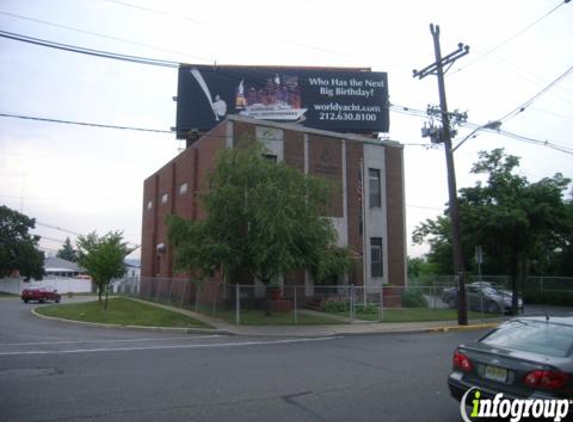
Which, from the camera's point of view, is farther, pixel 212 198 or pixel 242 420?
pixel 212 198

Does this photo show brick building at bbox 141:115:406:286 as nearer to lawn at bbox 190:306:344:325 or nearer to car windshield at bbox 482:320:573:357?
lawn at bbox 190:306:344:325

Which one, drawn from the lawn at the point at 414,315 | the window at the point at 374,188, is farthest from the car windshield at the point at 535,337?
the window at the point at 374,188

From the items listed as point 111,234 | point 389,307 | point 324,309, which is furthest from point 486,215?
point 111,234

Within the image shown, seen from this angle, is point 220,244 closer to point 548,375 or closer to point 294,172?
point 294,172

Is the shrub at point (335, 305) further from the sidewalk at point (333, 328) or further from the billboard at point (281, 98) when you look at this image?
the billboard at point (281, 98)

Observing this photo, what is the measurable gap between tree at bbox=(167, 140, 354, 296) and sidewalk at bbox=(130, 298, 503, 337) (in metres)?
2.20

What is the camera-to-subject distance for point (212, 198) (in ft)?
70.8

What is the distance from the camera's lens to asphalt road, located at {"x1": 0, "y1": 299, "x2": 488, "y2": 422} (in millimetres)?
7234

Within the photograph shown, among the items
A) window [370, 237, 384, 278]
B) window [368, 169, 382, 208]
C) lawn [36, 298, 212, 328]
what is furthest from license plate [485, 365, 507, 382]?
window [368, 169, 382, 208]

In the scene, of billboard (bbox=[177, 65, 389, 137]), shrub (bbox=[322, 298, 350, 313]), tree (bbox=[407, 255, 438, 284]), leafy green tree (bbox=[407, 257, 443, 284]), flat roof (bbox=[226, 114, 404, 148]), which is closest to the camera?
shrub (bbox=[322, 298, 350, 313])

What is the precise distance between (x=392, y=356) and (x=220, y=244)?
952 cm

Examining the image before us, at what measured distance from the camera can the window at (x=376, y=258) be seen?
30969mm

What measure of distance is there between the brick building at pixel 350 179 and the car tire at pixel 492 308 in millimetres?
5085

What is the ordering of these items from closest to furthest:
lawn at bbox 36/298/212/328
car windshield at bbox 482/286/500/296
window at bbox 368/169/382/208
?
1. lawn at bbox 36/298/212/328
2. car windshield at bbox 482/286/500/296
3. window at bbox 368/169/382/208
